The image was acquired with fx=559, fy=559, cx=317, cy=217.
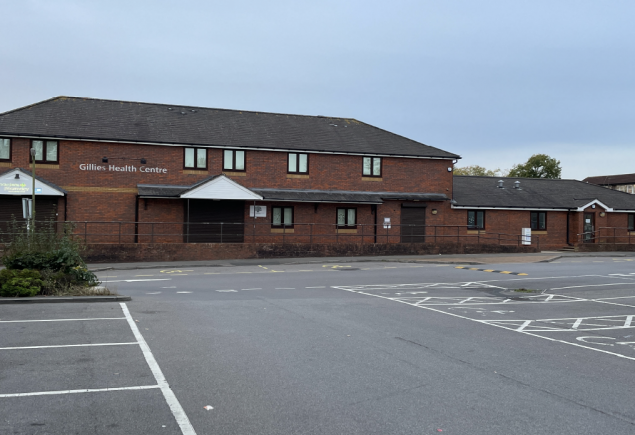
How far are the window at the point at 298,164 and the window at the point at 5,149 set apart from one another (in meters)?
14.5

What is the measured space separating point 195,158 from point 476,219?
1853 cm

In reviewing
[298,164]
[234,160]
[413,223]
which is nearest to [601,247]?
[413,223]

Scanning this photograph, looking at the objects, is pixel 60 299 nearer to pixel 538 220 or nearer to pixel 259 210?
pixel 259 210

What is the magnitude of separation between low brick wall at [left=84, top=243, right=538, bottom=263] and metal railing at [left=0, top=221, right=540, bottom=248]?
68 centimetres

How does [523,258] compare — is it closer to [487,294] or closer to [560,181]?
[487,294]

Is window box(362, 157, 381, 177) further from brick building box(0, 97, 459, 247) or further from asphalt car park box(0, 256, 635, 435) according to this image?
asphalt car park box(0, 256, 635, 435)

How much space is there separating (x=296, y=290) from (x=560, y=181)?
1439 inches

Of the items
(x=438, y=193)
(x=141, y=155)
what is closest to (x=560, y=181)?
(x=438, y=193)

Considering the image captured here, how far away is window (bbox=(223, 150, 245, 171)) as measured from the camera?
3147 cm

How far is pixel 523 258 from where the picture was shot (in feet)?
99.9

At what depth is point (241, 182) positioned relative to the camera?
3161 centimetres

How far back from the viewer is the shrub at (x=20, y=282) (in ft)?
43.1

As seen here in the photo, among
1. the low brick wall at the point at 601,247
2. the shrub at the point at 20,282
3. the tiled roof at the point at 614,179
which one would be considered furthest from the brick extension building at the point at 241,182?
the tiled roof at the point at 614,179

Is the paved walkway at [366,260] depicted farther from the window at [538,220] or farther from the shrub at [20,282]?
the shrub at [20,282]
